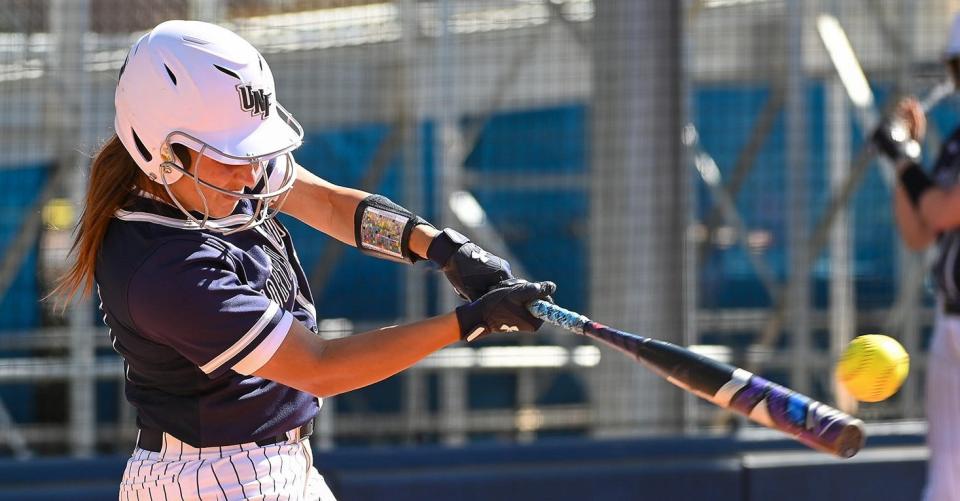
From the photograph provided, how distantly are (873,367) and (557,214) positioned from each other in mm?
3932

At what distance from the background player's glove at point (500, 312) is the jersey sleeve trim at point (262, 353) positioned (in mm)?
302

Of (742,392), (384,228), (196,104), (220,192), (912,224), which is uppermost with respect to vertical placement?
(196,104)

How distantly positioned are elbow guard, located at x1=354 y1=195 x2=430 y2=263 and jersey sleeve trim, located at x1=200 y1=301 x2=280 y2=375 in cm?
56

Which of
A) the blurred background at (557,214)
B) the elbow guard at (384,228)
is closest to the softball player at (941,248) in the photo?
the blurred background at (557,214)

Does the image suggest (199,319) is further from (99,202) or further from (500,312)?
(500,312)

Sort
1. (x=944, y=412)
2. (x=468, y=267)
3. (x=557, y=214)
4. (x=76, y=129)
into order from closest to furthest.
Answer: (x=468, y=267) → (x=944, y=412) → (x=76, y=129) → (x=557, y=214)

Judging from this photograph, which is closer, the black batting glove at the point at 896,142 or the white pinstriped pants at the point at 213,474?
the white pinstriped pants at the point at 213,474

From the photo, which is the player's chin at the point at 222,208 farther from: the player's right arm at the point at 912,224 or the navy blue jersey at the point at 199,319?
the player's right arm at the point at 912,224

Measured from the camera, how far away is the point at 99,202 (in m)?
2.22

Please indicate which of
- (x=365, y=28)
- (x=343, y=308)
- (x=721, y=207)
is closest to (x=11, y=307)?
(x=343, y=308)

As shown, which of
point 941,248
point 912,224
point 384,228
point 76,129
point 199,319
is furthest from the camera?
point 76,129

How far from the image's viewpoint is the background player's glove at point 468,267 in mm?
2391

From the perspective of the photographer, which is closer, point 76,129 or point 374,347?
point 374,347

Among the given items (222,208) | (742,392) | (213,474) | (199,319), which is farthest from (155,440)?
(742,392)
